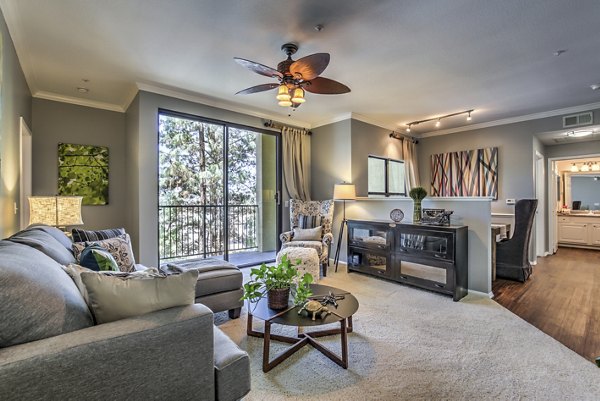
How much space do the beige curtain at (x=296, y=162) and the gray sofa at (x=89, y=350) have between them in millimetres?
4261

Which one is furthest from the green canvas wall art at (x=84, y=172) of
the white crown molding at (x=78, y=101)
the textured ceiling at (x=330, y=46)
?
the textured ceiling at (x=330, y=46)

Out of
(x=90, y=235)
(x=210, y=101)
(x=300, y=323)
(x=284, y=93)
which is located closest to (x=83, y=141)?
(x=210, y=101)

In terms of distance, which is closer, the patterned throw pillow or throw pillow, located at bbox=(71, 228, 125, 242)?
the patterned throw pillow

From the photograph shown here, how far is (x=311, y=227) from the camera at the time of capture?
477 cm

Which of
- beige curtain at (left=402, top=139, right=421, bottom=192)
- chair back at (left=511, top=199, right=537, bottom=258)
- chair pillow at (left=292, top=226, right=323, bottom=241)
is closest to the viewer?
chair back at (left=511, top=199, right=537, bottom=258)

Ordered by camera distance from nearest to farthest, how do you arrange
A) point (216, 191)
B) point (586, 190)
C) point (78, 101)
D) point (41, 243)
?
point (41, 243), point (78, 101), point (216, 191), point (586, 190)

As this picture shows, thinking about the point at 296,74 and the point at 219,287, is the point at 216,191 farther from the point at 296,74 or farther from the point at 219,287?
the point at 296,74

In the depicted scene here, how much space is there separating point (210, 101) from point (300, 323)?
3.77m

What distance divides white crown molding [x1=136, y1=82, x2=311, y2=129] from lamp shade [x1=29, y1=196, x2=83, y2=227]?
67.8 inches

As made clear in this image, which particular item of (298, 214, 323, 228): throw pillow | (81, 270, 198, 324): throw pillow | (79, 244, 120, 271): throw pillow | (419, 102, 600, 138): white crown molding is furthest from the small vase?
(79, 244, 120, 271): throw pillow

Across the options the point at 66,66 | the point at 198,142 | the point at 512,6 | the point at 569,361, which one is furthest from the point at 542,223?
the point at 66,66

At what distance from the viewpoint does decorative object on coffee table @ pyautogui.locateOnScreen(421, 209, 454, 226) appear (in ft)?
12.1

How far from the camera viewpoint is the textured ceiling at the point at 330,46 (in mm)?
2336

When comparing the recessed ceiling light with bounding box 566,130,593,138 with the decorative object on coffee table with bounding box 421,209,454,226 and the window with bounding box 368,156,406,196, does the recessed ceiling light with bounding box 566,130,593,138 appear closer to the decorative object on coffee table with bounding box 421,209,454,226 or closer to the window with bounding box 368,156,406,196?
the window with bounding box 368,156,406,196
